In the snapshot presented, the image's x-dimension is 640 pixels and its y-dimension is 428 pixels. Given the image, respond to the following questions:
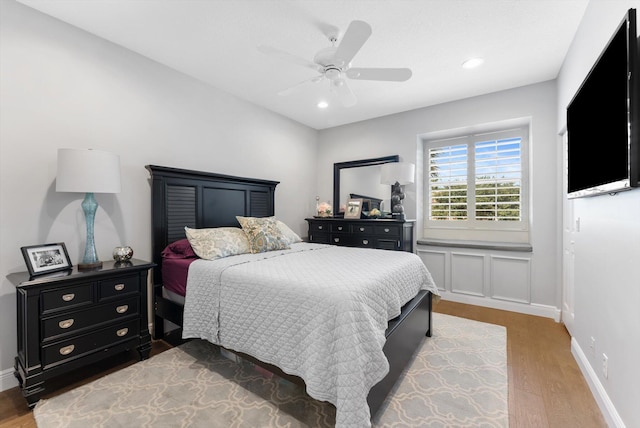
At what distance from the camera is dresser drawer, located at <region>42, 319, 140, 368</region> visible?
5.87 feet

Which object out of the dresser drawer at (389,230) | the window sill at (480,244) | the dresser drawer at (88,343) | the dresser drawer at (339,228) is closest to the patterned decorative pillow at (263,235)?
the dresser drawer at (88,343)

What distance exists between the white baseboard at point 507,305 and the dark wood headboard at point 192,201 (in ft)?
9.54

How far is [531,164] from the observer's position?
327 centimetres

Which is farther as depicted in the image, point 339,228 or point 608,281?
point 339,228

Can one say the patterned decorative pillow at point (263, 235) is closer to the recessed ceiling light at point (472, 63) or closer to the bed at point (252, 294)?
the bed at point (252, 294)

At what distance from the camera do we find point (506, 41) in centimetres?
239

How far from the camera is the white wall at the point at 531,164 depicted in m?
3.13

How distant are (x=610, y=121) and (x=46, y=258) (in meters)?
3.57

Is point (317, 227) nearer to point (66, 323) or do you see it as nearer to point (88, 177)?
point (88, 177)

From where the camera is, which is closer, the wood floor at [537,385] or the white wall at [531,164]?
the wood floor at [537,385]

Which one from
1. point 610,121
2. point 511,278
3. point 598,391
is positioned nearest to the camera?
point 610,121

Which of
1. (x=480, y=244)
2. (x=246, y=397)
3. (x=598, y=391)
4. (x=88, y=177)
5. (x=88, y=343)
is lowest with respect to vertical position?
(x=246, y=397)

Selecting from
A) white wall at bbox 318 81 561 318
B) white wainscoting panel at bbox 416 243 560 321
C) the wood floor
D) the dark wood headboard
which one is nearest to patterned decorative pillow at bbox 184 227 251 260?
the dark wood headboard

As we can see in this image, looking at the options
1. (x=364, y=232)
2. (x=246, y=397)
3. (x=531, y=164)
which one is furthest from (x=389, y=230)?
(x=246, y=397)
